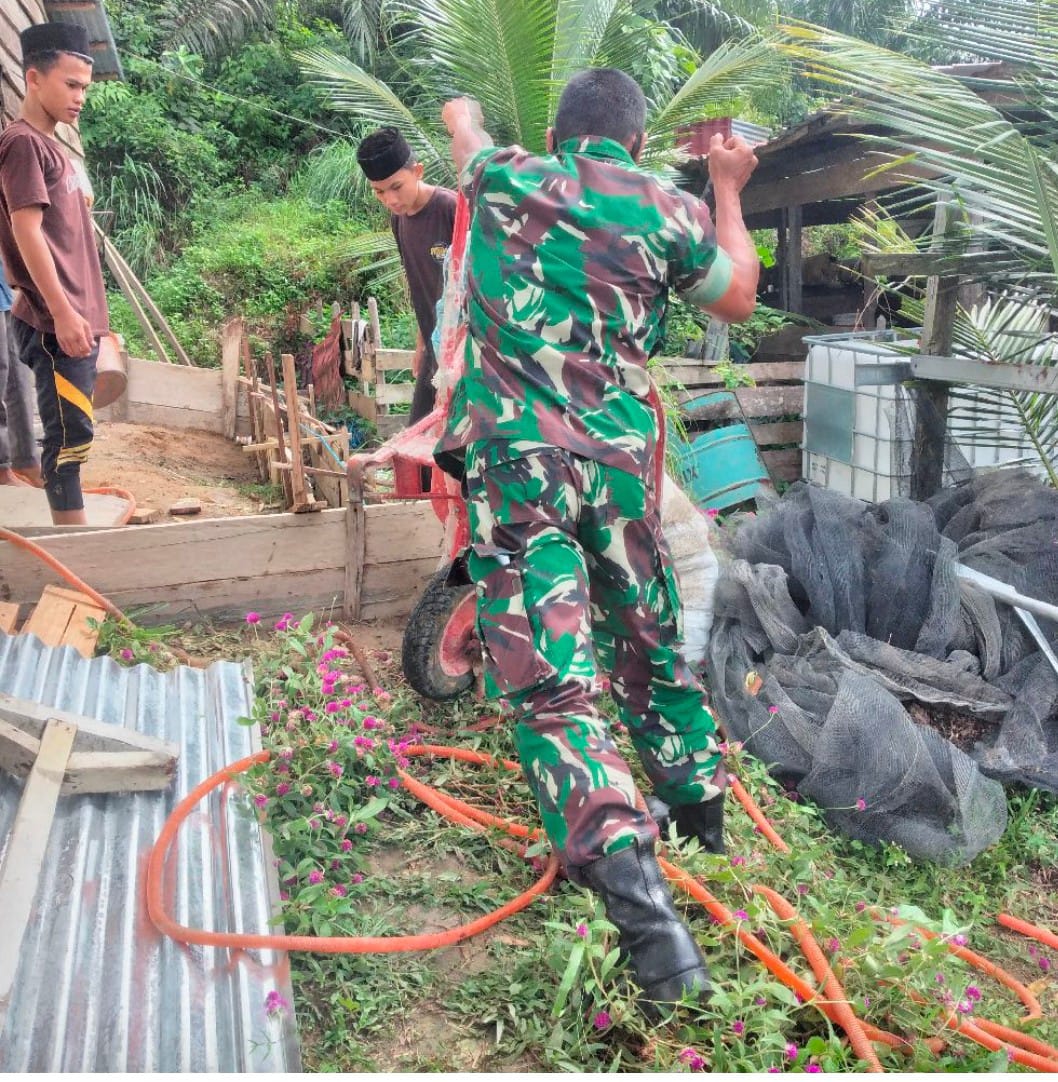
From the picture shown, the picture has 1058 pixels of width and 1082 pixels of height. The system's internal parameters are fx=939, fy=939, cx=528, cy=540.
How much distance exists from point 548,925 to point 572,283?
1370 mm

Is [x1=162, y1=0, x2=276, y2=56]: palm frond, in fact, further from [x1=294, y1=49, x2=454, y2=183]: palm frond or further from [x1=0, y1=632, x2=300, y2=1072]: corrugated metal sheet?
[x1=0, y1=632, x2=300, y2=1072]: corrugated metal sheet

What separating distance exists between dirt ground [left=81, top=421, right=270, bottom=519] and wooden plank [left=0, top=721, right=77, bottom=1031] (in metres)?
3.03

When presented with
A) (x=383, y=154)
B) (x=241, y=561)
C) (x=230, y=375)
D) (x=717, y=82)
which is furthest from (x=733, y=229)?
(x=230, y=375)

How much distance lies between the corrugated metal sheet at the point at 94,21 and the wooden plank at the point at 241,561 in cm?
524

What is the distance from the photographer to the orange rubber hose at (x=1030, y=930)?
266 centimetres

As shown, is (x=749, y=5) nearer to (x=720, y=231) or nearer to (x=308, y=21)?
(x=308, y=21)

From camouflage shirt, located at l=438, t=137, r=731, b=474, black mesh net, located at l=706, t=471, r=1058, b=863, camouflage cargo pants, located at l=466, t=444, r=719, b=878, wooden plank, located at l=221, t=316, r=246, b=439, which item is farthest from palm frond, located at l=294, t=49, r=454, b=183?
camouflage cargo pants, located at l=466, t=444, r=719, b=878

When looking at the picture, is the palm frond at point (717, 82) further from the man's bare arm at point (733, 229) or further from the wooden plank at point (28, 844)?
the wooden plank at point (28, 844)

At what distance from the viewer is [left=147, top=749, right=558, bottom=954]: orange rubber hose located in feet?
6.20

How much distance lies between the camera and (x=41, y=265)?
348 cm

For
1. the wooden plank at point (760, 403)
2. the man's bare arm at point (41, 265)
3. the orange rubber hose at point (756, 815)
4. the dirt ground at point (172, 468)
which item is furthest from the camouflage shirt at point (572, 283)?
the wooden plank at point (760, 403)

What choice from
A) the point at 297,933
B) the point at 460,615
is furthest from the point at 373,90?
the point at 297,933

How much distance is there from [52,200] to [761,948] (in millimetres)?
3581

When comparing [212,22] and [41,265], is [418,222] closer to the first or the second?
[41,265]
